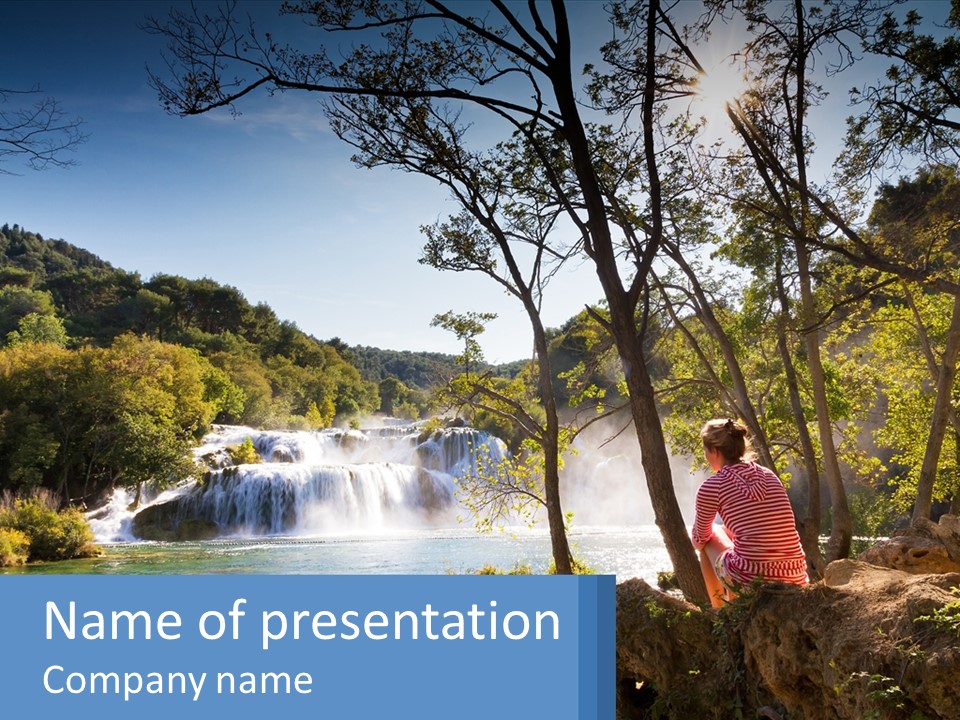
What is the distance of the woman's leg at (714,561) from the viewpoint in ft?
11.2

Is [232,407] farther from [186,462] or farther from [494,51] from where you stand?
[494,51]

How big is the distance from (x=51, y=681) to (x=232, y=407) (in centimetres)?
3839

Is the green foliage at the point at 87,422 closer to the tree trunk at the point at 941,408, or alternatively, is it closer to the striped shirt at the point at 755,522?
the tree trunk at the point at 941,408

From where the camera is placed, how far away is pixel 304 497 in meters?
25.7

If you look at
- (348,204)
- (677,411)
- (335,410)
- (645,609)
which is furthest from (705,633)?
(335,410)

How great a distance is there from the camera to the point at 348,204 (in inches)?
1040

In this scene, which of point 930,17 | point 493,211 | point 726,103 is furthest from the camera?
point 930,17

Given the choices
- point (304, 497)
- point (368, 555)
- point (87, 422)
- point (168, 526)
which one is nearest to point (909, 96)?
point (368, 555)

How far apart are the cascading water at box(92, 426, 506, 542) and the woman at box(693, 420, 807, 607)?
20.1 metres

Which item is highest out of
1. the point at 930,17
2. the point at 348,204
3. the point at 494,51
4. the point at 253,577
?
the point at 348,204

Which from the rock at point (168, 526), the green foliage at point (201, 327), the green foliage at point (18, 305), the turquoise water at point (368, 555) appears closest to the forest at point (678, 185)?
the turquoise water at point (368, 555)

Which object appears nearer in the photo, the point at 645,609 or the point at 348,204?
the point at 645,609

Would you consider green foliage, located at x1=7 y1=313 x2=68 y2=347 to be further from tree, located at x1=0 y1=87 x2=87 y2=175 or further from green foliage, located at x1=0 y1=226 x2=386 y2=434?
tree, located at x1=0 y1=87 x2=87 y2=175

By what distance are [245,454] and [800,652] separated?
28.0 metres
